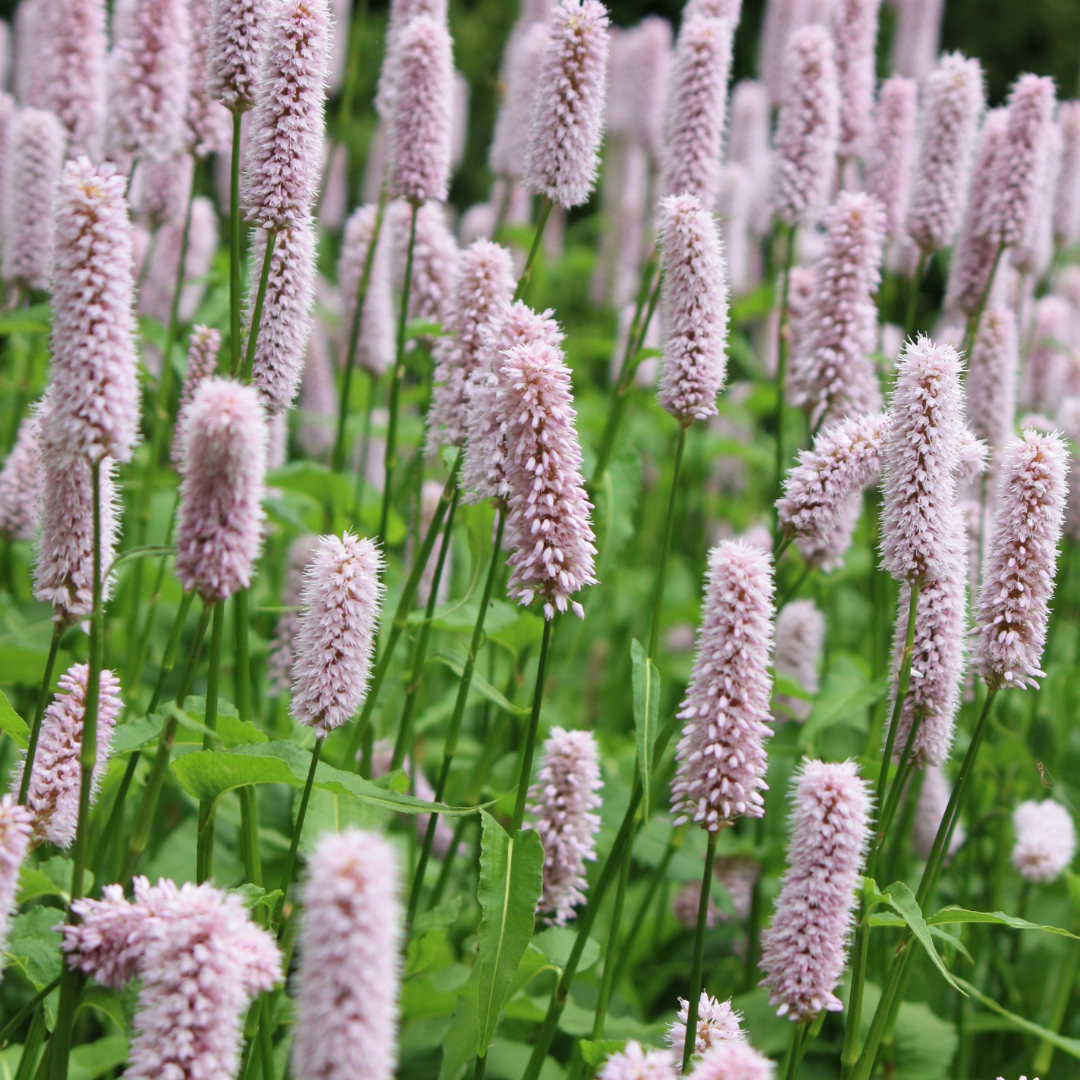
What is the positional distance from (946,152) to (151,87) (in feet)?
6.96

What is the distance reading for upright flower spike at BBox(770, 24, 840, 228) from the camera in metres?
3.24

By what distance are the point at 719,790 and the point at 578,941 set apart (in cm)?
46

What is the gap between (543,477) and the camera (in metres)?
1.74

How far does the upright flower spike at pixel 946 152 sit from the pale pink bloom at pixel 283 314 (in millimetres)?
1970

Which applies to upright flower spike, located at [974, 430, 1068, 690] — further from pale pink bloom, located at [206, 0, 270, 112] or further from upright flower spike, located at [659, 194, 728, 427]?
pale pink bloom, located at [206, 0, 270, 112]

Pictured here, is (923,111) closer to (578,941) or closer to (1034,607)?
(1034,607)

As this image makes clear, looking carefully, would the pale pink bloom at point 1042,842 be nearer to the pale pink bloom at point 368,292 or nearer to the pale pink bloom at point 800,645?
the pale pink bloom at point 800,645

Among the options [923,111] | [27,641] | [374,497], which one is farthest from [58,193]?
[923,111]

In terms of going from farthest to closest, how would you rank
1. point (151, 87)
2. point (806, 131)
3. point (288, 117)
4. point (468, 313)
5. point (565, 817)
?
point (806, 131)
point (151, 87)
point (468, 313)
point (565, 817)
point (288, 117)

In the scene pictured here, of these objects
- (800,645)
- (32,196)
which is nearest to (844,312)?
(800,645)

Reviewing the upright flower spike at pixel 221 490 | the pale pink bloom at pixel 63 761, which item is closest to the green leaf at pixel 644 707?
the upright flower spike at pixel 221 490

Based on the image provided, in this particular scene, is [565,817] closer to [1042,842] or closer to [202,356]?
[202,356]

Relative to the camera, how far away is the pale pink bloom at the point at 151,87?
294 cm

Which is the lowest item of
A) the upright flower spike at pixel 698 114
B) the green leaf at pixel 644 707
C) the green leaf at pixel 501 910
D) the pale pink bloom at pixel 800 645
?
the green leaf at pixel 501 910
